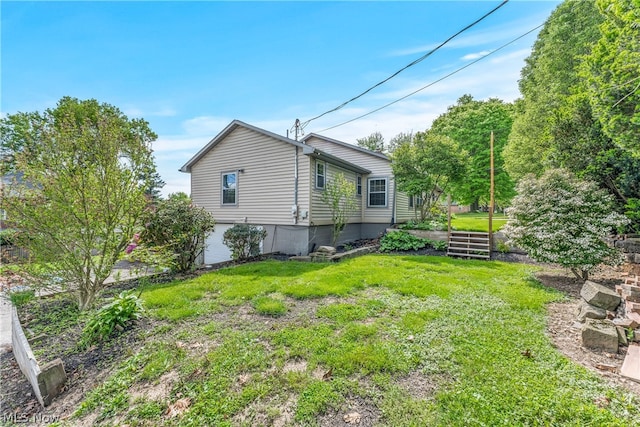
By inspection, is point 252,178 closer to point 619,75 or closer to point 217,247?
point 217,247

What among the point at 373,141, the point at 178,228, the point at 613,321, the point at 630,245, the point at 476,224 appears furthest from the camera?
the point at 373,141

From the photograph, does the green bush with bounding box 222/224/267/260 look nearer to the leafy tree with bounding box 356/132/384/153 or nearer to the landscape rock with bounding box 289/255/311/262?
the landscape rock with bounding box 289/255/311/262

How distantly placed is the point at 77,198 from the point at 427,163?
10.6 m

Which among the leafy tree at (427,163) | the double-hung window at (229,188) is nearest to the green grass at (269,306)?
the double-hung window at (229,188)

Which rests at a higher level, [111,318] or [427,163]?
[427,163]

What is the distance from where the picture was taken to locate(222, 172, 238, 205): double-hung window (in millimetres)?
11000

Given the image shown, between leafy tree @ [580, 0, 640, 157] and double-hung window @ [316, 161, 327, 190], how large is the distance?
7.25 m

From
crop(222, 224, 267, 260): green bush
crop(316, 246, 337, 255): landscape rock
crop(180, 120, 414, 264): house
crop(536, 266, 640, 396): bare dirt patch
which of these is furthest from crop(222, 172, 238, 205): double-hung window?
crop(536, 266, 640, 396): bare dirt patch

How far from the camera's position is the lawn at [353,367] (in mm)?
2076

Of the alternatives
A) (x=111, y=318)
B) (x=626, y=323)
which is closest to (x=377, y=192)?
(x=626, y=323)

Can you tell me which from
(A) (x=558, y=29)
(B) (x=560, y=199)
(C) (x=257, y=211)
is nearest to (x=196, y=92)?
(C) (x=257, y=211)

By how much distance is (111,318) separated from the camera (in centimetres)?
354

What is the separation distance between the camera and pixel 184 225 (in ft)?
22.1

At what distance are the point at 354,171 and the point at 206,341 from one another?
33.7ft
